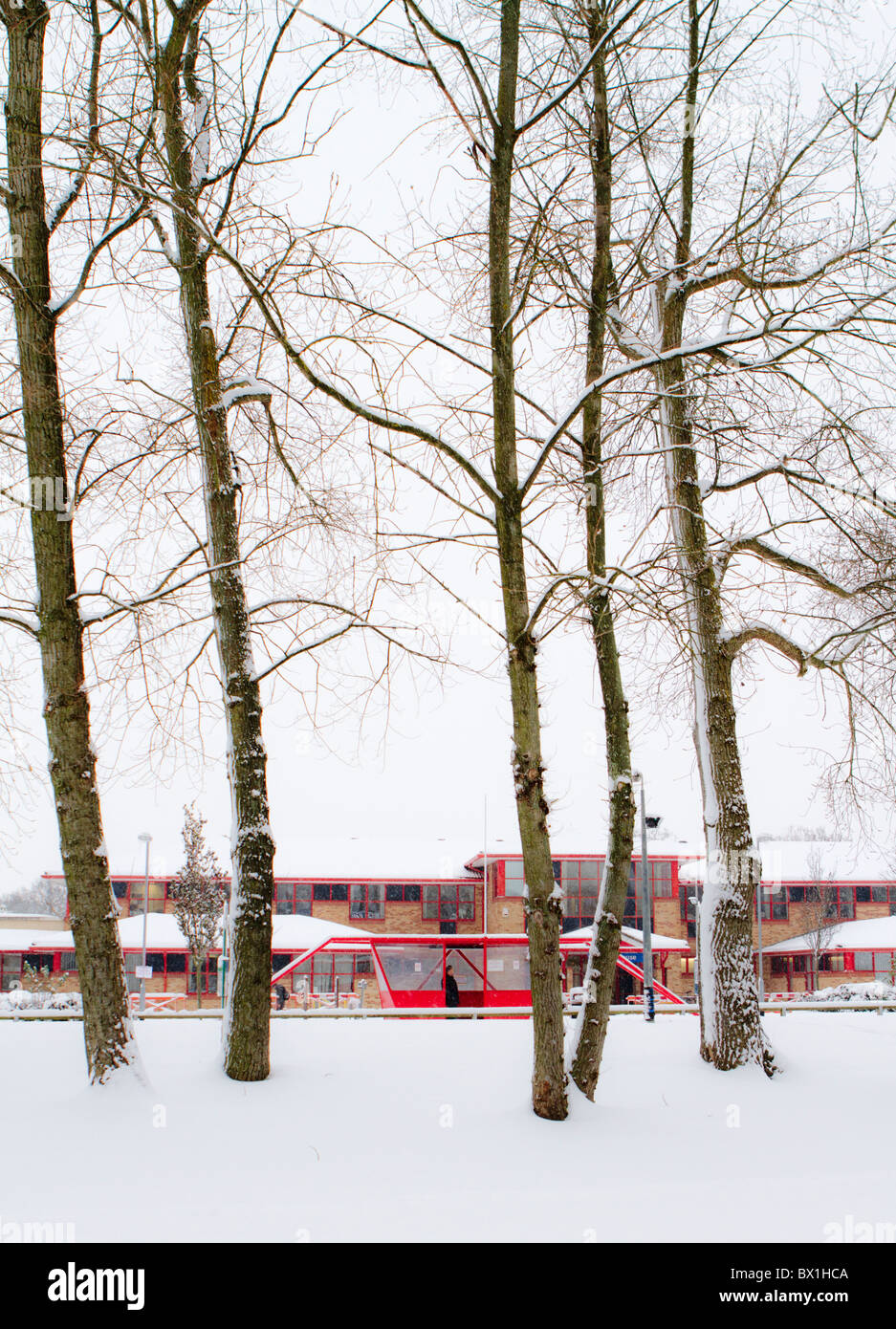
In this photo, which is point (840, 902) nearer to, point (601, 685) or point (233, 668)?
point (601, 685)

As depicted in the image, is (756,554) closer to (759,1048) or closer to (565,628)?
(565,628)

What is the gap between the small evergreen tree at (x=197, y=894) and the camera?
30.9 meters

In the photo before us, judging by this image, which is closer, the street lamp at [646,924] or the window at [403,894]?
the street lamp at [646,924]

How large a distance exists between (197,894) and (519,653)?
1085 inches

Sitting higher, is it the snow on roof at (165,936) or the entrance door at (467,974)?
the entrance door at (467,974)


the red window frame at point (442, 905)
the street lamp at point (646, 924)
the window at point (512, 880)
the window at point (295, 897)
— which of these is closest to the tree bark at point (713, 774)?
the street lamp at point (646, 924)

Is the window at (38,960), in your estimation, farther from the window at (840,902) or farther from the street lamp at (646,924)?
the window at (840,902)

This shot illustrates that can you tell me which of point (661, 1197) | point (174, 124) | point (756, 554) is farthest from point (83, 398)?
point (661, 1197)

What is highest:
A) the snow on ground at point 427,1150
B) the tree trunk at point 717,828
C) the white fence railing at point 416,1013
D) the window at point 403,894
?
the tree trunk at point 717,828

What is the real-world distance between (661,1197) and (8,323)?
7.65 m

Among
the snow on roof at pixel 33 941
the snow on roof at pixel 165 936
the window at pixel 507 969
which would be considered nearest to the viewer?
the window at pixel 507 969

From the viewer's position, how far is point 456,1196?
4633 millimetres

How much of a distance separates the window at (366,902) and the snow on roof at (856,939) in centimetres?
1651

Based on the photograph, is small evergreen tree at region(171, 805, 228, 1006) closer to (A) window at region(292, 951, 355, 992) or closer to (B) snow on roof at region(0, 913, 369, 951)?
(B) snow on roof at region(0, 913, 369, 951)
